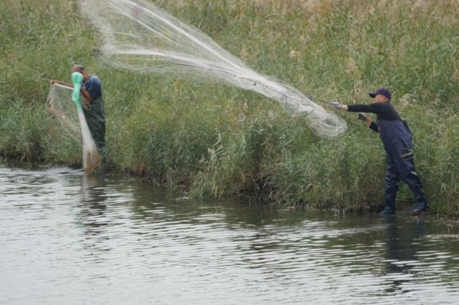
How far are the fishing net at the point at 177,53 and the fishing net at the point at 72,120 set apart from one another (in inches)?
89.2

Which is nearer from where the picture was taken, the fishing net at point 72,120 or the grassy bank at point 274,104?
the grassy bank at point 274,104

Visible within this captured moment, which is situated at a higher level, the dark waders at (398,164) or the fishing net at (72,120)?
the fishing net at (72,120)

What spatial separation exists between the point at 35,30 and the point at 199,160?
1060 cm

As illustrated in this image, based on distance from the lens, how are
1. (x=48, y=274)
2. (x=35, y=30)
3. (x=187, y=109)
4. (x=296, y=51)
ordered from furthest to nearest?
1. (x=35, y=30)
2. (x=296, y=51)
3. (x=187, y=109)
4. (x=48, y=274)

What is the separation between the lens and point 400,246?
11.8 metres

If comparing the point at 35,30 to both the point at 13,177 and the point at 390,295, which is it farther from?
the point at 390,295

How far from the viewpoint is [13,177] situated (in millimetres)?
18125

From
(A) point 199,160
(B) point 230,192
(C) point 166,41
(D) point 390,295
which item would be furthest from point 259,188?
(D) point 390,295

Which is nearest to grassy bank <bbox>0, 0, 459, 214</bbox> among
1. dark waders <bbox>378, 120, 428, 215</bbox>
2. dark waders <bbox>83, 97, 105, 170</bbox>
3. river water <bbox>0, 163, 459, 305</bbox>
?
dark waders <bbox>83, 97, 105, 170</bbox>

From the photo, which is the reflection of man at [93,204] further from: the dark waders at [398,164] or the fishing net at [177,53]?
the dark waders at [398,164]

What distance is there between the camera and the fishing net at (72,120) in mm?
18047

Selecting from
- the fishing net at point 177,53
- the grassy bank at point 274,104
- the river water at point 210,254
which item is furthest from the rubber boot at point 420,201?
the fishing net at point 177,53

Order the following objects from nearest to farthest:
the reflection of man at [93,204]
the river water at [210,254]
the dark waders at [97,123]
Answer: the river water at [210,254] → the reflection of man at [93,204] → the dark waders at [97,123]

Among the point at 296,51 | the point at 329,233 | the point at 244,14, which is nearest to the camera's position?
the point at 329,233
